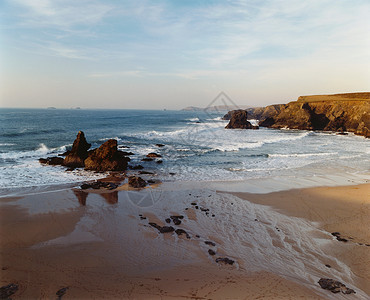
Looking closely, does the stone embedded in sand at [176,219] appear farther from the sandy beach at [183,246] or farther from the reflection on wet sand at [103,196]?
the reflection on wet sand at [103,196]

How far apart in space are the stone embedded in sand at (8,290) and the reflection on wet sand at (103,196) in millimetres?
7077

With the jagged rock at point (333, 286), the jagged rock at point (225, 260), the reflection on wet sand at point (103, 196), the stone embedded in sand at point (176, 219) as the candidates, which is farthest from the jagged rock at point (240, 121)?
the jagged rock at point (333, 286)

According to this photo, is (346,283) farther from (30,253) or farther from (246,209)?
(30,253)

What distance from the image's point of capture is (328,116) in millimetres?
67562

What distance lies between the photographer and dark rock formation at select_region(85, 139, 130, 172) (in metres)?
22.5

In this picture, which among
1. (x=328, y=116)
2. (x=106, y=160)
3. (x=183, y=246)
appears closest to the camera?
(x=183, y=246)

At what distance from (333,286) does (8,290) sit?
966 cm

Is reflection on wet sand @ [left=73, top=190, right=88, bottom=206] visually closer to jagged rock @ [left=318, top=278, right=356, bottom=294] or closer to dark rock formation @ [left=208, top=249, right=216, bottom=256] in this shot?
dark rock formation @ [left=208, top=249, right=216, bottom=256]

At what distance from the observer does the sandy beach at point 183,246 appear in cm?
725

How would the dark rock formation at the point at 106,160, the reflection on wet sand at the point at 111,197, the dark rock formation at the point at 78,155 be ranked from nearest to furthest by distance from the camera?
the reflection on wet sand at the point at 111,197 → the dark rock formation at the point at 106,160 → the dark rock formation at the point at 78,155

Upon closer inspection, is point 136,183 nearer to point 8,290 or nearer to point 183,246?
point 183,246

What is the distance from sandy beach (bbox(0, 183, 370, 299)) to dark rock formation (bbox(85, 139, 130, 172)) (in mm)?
6738

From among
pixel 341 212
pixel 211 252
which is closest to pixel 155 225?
pixel 211 252

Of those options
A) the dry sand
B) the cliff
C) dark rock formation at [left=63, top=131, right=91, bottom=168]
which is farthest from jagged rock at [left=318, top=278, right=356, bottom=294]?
the cliff
